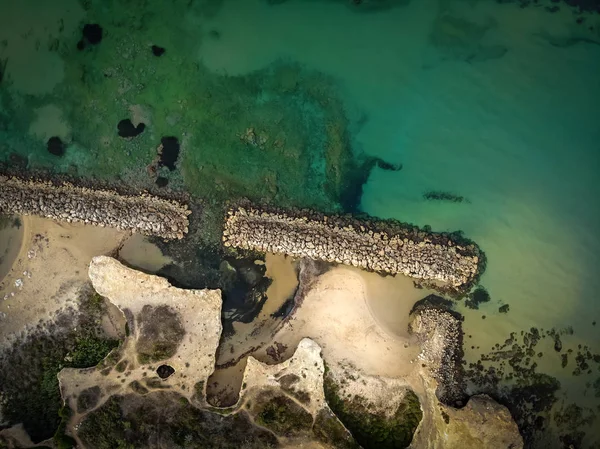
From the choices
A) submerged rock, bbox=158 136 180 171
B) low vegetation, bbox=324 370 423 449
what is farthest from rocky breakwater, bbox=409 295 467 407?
submerged rock, bbox=158 136 180 171

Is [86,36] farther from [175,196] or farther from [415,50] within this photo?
[415,50]

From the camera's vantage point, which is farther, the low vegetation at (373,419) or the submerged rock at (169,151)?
the submerged rock at (169,151)

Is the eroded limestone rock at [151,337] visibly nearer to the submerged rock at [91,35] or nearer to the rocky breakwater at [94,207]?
the rocky breakwater at [94,207]

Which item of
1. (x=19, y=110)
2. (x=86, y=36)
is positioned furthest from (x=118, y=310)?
(x=86, y=36)

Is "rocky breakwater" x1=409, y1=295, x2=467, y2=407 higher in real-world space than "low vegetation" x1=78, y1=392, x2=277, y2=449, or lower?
higher

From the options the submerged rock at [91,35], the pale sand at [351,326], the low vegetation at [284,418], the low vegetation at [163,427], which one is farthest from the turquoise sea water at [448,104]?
the low vegetation at [163,427]

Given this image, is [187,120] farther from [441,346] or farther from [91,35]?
[441,346]

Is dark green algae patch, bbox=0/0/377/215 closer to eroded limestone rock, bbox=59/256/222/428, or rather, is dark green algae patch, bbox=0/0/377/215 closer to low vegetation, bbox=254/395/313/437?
eroded limestone rock, bbox=59/256/222/428
